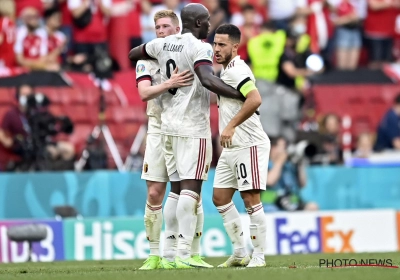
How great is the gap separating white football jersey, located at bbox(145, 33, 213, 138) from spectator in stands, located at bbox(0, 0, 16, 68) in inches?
331

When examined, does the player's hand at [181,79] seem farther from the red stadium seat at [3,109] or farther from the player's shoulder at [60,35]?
the player's shoulder at [60,35]

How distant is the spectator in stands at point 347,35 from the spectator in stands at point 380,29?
0.31 m

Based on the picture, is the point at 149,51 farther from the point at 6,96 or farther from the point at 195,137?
the point at 6,96

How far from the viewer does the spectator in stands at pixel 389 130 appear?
18.8 m

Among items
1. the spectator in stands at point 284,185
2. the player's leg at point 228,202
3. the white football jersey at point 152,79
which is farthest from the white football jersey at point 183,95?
Result: the spectator in stands at point 284,185

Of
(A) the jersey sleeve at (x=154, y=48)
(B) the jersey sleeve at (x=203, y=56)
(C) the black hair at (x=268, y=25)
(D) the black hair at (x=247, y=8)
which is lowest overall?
(B) the jersey sleeve at (x=203, y=56)

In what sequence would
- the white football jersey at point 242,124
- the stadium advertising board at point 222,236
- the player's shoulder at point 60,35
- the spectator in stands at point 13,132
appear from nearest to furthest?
the white football jersey at point 242,124 → the stadium advertising board at point 222,236 → the spectator in stands at point 13,132 → the player's shoulder at point 60,35

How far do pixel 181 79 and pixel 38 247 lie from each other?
214 inches

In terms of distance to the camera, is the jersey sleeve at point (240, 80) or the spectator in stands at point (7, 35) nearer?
the jersey sleeve at point (240, 80)

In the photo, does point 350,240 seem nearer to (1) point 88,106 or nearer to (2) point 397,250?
(2) point 397,250

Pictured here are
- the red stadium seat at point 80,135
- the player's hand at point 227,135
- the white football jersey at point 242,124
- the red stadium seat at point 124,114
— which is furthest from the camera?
the red stadium seat at point 124,114

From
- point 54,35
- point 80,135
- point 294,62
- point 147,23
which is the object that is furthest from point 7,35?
point 294,62

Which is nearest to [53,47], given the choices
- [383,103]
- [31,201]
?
[31,201]

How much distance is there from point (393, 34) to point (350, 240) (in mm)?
7175
